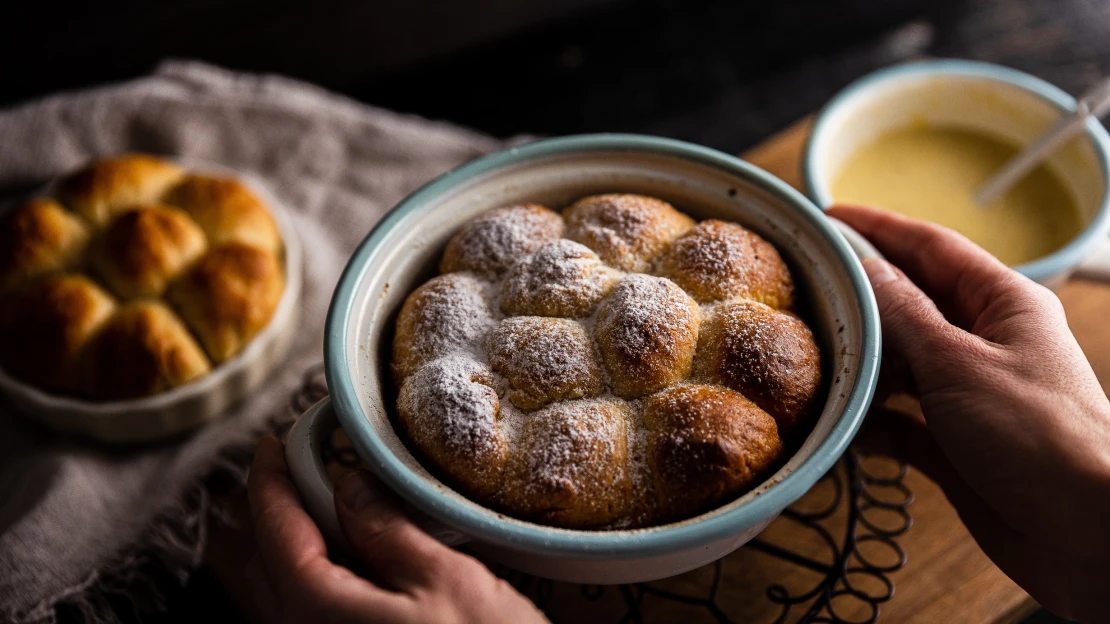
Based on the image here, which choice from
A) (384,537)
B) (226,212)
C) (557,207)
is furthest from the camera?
(226,212)

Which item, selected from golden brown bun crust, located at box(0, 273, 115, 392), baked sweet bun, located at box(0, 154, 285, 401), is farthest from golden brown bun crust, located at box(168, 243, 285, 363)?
golden brown bun crust, located at box(0, 273, 115, 392)

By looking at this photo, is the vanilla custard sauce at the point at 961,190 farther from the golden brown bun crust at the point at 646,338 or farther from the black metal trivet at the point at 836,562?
the golden brown bun crust at the point at 646,338

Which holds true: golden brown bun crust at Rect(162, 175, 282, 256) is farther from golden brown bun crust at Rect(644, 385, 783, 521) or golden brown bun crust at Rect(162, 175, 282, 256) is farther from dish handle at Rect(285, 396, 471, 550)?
golden brown bun crust at Rect(644, 385, 783, 521)

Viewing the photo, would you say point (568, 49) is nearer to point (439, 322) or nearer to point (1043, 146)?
point (1043, 146)

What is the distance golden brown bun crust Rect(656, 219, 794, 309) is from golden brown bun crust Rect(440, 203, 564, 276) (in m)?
0.13

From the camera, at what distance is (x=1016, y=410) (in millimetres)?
778

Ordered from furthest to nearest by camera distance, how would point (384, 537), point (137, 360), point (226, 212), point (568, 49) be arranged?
point (568, 49) < point (226, 212) < point (137, 360) < point (384, 537)

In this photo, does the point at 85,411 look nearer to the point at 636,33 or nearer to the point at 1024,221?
the point at 1024,221

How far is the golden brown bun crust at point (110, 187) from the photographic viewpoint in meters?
1.39

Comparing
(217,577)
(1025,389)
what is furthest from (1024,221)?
(217,577)

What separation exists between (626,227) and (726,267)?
0.11 m

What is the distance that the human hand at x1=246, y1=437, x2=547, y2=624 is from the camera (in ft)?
2.24

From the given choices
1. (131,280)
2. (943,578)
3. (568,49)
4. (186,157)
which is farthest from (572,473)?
(568,49)

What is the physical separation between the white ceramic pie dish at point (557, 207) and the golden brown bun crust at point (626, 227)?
44mm
